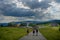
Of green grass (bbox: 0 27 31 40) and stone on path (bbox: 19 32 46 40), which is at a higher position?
green grass (bbox: 0 27 31 40)

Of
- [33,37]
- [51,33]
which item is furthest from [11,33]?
[51,33]

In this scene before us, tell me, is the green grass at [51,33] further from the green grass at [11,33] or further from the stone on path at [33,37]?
the green grass at [11,33]

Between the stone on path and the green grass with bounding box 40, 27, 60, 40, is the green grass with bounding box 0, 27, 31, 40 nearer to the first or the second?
the stone on path

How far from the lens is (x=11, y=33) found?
3.77 meters

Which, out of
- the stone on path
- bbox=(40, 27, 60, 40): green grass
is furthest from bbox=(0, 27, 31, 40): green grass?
bbox=(40, 27, 60, 40): green grass

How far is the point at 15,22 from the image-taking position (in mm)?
3834

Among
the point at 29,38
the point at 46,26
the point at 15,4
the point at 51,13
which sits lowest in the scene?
the point at 29,38

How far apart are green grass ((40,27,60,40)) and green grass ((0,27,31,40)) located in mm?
493

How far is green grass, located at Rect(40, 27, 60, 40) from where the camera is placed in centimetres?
371

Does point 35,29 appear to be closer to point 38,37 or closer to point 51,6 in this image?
point 38,37

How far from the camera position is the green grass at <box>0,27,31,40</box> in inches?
147

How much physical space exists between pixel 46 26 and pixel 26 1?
804mm

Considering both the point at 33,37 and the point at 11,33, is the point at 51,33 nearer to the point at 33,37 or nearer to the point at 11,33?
the point at 33,37

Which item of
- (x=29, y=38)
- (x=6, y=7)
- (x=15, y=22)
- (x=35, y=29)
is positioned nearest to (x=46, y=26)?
(x=35, y=29)
